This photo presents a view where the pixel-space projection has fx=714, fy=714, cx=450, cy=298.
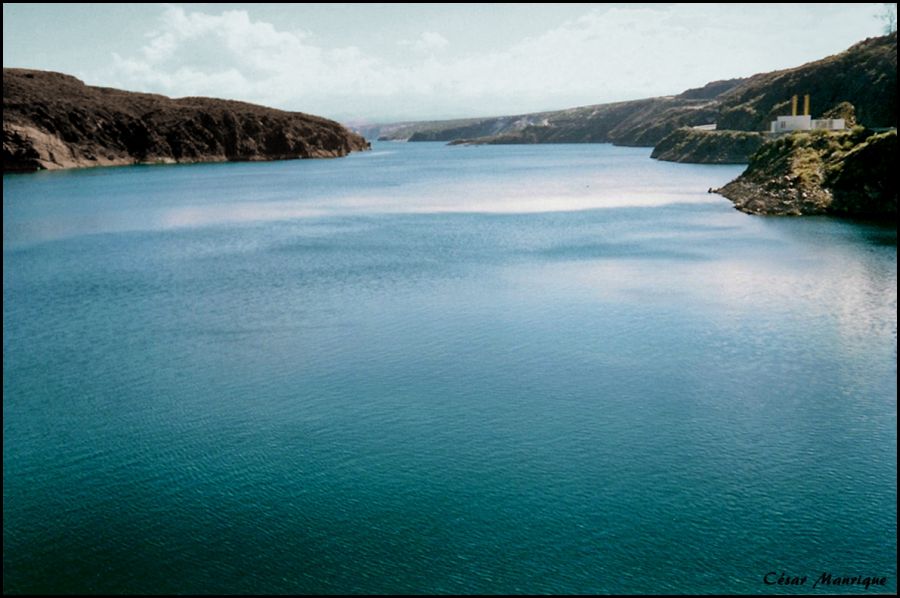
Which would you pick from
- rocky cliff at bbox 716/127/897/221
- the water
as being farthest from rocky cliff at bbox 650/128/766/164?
the water

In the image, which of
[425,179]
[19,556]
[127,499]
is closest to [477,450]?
[127,499]

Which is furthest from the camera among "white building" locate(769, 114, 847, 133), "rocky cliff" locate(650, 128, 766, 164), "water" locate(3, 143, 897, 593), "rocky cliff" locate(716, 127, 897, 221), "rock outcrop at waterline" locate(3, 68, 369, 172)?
"rock outcrop at waterline" locate(3, 68, 369, 172)

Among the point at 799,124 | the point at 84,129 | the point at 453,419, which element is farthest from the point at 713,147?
the point at 453,419

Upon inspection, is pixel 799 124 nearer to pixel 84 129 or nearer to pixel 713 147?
pixel 713 147

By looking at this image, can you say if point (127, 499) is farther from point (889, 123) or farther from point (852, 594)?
point (889, 123)

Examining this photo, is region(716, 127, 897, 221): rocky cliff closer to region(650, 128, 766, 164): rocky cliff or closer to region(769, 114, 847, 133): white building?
region(769, 114, 847, 133): white building
